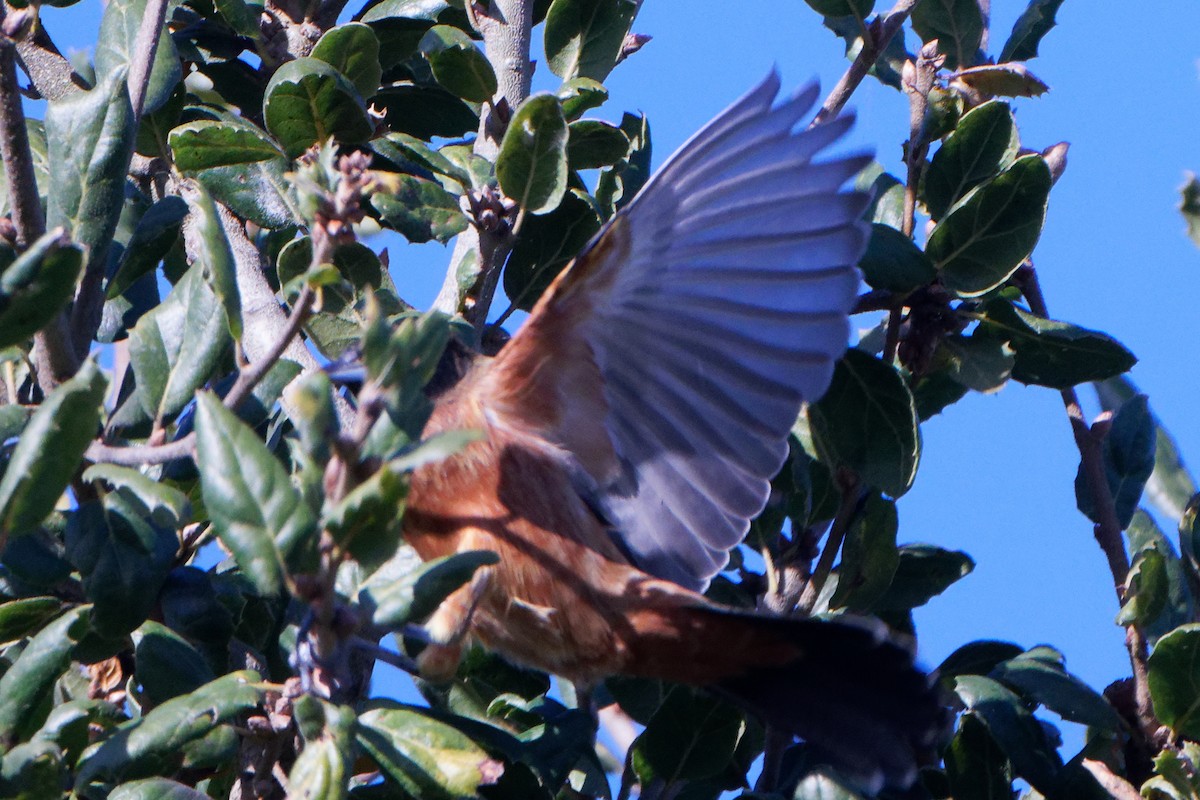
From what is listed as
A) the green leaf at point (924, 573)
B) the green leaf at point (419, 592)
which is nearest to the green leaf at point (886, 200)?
the green leaf at point (924, 573)

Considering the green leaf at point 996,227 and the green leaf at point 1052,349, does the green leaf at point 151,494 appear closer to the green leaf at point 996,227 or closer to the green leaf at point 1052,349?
the green leaf at point 996,227

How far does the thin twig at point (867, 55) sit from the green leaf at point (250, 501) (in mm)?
1722

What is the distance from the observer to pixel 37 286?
178cm

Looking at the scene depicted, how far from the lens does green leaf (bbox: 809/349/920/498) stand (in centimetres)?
282

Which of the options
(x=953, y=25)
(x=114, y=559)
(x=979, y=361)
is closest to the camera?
(x=114, y=559)

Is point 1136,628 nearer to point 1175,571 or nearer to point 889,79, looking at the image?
point 1175,571

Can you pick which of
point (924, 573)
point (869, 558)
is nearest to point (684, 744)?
point (869, 558)

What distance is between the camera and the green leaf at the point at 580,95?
2.94 meters

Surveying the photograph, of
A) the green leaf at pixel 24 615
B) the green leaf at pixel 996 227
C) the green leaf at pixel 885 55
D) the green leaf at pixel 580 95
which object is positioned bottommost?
the green leaf at pixel 24 615

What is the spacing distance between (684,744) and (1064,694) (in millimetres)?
748

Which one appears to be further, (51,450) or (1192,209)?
(1192,209)

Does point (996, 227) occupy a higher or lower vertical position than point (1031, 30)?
lower

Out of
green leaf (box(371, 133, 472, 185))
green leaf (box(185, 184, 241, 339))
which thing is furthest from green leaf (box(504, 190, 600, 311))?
green leaf (box(185, 184, 241, 339))

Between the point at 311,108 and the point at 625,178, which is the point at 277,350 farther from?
the point at 625,178
